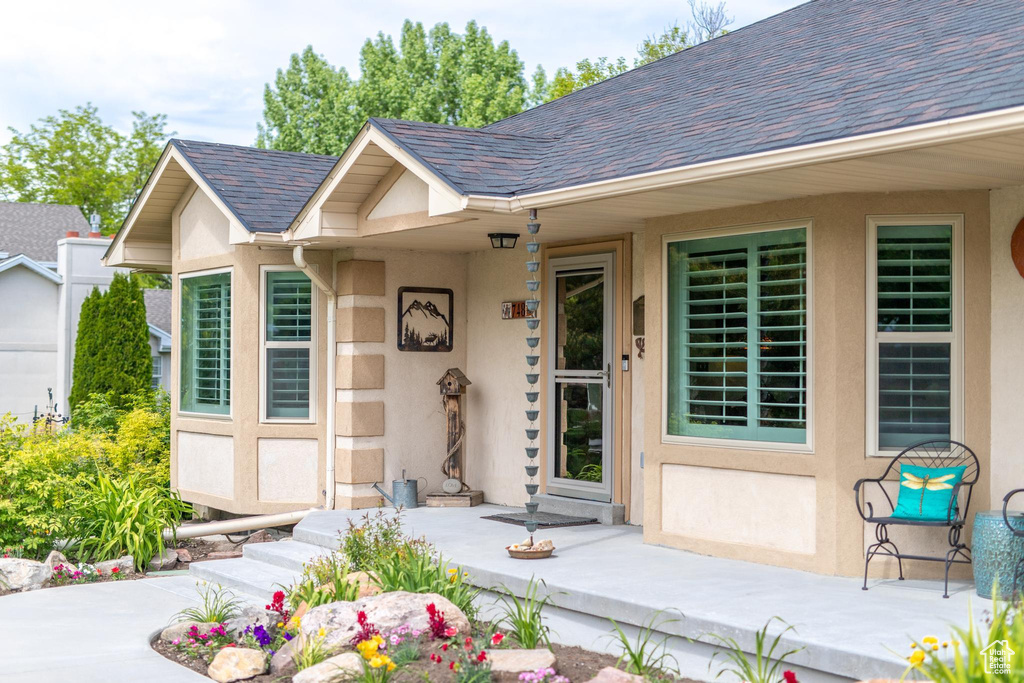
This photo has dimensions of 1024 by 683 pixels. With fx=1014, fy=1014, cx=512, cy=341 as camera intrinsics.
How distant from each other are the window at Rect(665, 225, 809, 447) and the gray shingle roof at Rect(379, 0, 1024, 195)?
2.77ft

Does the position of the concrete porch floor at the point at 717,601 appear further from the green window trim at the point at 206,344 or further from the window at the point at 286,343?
the green window trim at the point at 206,344

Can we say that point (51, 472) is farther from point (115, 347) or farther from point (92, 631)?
point (115, 347)

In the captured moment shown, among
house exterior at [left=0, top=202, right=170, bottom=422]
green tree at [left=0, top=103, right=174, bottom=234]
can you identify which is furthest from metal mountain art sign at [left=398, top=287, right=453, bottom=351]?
green tree at [left=0, top=103, right=174, bottom=234]

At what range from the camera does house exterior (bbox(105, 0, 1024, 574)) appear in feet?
20.1

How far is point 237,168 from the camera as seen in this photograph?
10602 millimetres

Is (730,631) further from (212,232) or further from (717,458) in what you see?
(212,232)

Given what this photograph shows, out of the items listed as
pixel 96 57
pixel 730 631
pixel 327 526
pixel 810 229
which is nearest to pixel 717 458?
pixel 810 229

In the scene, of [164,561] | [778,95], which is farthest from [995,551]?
[164,561]

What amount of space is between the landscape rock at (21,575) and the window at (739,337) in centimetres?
511

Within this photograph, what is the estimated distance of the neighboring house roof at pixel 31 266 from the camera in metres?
19.9


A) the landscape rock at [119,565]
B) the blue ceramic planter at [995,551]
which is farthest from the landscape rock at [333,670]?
the landscape rock at [119,565]

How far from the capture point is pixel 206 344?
10.7m

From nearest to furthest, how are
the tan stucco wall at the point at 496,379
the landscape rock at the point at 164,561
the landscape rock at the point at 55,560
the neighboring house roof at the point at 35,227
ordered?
the landscape rock at the point at 55,560 → the landscape rock at the point at 164,561 → the tan stucco wall at the point at 496,379 → the neighboring house roof at the point at 35,227

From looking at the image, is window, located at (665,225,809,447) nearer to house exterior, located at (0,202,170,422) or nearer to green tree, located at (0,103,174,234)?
house exterior, located at (0,202,170,422)
